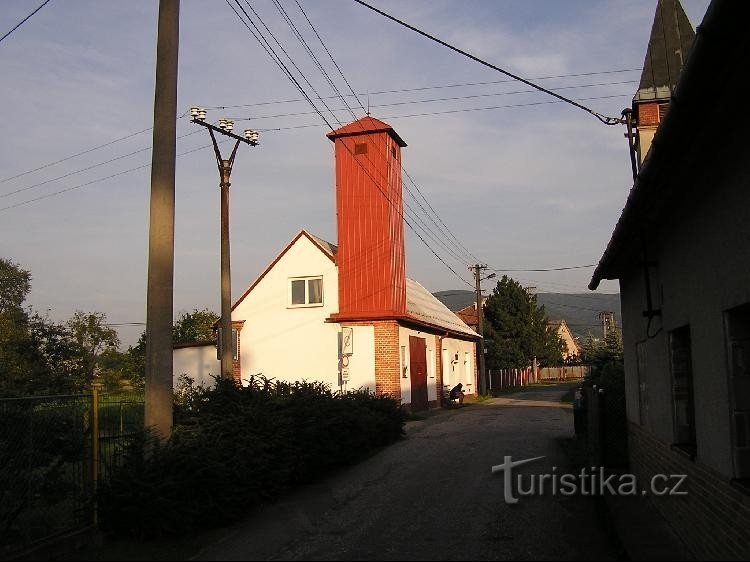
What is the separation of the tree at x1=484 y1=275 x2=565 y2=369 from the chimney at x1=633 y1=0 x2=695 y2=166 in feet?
176

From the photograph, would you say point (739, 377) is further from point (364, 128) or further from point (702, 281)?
point (364, 128)

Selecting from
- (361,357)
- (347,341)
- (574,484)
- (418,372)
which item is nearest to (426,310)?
(418,372)

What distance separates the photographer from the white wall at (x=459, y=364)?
37.2m

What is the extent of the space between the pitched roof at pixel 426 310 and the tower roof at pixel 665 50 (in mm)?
16012

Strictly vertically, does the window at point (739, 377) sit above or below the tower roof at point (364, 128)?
below

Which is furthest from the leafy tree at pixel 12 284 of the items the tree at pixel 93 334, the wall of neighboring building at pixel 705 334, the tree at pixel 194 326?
the wall of neighboring building at pixel 705 334

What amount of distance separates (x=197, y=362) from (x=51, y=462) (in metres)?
24.8

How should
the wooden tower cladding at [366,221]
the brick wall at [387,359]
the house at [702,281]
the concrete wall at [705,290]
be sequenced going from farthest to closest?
the wooden tower cladding at [366,221] → the brick wall at [387,359] → the concrete wall at [705,290] → the house at [702,281]

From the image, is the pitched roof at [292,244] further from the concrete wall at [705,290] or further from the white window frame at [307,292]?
the concrete wall at [705,290]

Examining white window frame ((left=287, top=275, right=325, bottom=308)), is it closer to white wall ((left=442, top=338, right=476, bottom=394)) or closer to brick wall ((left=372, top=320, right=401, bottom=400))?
brick wall ((left=372, top=320, right=401, bottom=400))

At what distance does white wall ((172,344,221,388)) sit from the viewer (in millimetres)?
32219

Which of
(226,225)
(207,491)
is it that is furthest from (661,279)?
(226,225)

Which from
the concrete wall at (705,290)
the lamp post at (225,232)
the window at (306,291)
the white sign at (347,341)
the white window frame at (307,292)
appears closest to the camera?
the concrete wall at (705,290)

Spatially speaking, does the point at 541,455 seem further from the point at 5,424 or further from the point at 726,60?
the point at 726,60
